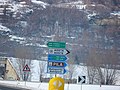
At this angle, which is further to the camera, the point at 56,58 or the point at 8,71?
the point at 8,71

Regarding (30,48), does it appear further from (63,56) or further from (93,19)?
(63,56)

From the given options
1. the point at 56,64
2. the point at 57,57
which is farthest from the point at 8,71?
the point at 57,57

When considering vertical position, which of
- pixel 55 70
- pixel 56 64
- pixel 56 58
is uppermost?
pixel 56 58

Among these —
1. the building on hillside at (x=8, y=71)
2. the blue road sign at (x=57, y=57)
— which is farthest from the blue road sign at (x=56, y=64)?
the building on hillside at (x=8, y=71)

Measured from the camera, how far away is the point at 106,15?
136m

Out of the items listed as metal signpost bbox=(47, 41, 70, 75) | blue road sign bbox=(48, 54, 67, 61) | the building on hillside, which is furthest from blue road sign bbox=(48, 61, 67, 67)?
the building on hillside

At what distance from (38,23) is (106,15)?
1081 inches

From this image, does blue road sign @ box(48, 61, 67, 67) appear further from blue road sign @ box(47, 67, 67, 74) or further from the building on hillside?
the building on hillside

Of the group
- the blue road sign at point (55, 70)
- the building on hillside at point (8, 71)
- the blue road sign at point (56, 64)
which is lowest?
the building on hillside at point (8, 71)

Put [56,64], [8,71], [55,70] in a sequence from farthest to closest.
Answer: [8,71]
[56,64]
[55,70]

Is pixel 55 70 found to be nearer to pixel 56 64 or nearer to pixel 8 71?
pixel 56 64

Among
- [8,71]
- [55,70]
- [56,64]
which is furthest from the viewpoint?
[8,71]

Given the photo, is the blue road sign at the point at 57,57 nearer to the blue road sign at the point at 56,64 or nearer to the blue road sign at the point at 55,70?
the blue road sign at the point at 56,64

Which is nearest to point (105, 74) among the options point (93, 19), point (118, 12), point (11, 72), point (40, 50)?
point (11, 72)
